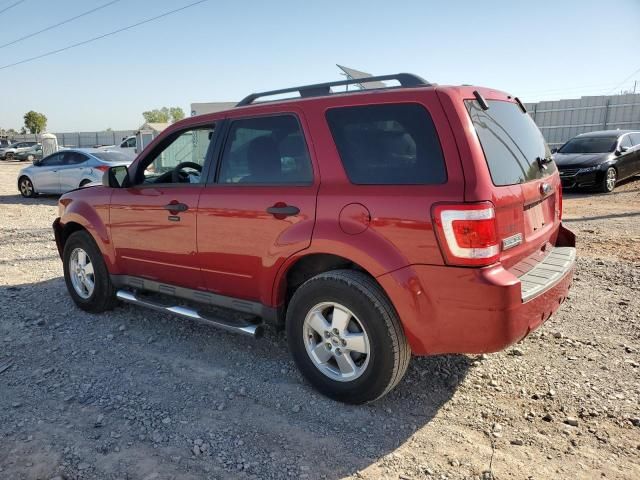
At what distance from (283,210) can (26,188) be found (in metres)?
15.2

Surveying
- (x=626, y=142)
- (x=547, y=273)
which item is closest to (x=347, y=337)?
(x=547, y=273)

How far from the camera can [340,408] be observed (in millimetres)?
3240

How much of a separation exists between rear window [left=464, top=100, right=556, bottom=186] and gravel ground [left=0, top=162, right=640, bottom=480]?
4.76 feet

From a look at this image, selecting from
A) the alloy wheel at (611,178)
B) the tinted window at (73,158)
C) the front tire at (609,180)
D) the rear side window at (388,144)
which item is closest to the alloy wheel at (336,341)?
the rear side window at (388,144)

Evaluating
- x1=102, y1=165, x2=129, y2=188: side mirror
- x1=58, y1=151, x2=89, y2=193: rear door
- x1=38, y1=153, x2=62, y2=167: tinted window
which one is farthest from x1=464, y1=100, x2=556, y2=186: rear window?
x1=38, y1=153, x2=62, y2=167: tinted window

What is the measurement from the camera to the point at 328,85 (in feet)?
11.5

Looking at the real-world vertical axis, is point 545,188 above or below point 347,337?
above

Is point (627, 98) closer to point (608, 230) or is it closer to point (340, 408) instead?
point (608, 230)

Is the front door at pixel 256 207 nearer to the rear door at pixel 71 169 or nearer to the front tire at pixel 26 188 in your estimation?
the rear door at pixel 71 169

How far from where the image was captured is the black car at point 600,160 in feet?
43.0

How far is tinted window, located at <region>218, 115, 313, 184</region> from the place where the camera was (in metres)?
3.41

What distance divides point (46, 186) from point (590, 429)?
15.7m

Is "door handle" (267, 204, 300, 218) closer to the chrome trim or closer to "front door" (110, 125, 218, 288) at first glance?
"front door" (110, 125, 218, 288)

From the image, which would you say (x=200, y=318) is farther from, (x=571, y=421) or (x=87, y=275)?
(x=571, y=421)
